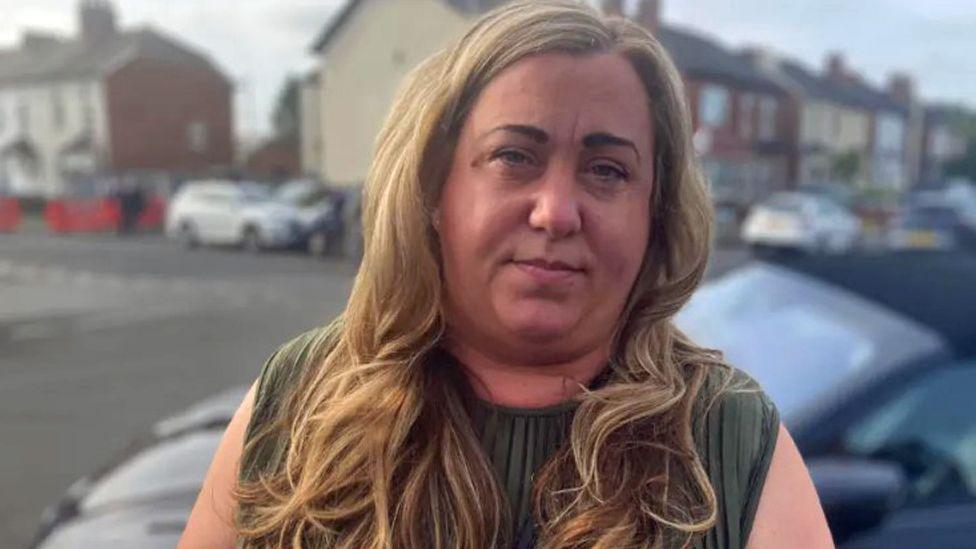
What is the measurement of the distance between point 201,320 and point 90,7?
41.3m

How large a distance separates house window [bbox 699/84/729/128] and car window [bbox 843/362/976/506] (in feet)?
122

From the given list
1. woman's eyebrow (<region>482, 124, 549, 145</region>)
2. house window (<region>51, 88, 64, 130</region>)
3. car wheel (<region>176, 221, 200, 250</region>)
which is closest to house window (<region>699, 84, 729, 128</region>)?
car wheel (<region>176, 221, 200, 250</region>)

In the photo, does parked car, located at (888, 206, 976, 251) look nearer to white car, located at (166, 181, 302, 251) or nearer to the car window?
white car, located at (166, 181, 302, 251)

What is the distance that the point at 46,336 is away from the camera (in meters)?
9.92

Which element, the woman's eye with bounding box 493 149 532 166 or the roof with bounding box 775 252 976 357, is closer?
the woman's eye with bounding box 493 149 532 166

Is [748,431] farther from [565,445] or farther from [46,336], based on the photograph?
[46,336]

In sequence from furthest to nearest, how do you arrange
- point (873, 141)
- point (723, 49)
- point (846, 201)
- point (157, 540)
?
point (873, 141)
point (723, 49)
point (846, 201)
point (157, 540)

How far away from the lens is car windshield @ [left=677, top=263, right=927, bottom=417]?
2.53 m

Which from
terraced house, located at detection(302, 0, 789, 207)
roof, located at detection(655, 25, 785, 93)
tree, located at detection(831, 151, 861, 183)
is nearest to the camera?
terraced house, located at detection(302, 0, 789, 207)

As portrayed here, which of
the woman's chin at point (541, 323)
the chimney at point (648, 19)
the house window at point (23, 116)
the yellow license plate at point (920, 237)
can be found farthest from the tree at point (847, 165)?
the woman's chin at point (541, 323)

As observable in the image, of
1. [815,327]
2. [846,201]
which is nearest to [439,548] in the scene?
[815,327]

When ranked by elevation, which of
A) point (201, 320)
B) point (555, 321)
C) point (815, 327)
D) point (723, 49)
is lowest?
point (201, 320)

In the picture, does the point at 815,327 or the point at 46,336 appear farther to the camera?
the point at 46,336

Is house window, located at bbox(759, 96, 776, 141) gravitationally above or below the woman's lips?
above
